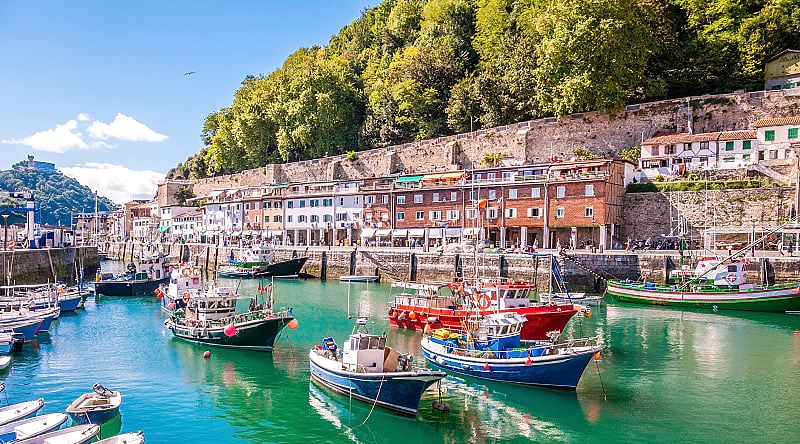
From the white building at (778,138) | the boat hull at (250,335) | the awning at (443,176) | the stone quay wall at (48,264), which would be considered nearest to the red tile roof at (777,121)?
the white building at (778,138)

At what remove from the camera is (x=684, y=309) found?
42406mm

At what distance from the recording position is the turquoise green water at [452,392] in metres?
19.3

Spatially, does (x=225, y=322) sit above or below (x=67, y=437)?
above

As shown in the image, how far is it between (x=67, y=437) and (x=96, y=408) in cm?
346

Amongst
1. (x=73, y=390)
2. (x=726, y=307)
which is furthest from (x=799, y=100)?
(x=73, y=390)

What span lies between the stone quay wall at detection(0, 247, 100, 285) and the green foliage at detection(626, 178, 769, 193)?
5085 cm

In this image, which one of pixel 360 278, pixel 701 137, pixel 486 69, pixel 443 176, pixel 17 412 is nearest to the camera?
pixel 17 412

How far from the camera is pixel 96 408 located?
18969 mm

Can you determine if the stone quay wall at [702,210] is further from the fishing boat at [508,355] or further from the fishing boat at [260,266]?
the fishing boat at [508,355]

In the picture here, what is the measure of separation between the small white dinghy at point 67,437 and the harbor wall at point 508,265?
38.9 m

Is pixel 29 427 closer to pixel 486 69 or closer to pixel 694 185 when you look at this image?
pixel 694 185

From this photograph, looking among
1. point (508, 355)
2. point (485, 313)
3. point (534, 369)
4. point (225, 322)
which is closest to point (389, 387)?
point (508, 355)

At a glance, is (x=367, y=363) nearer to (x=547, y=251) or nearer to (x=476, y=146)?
(x=547, y=251)

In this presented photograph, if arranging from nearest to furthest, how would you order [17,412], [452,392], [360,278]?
[17,412] < [452,392] < [360,278]
